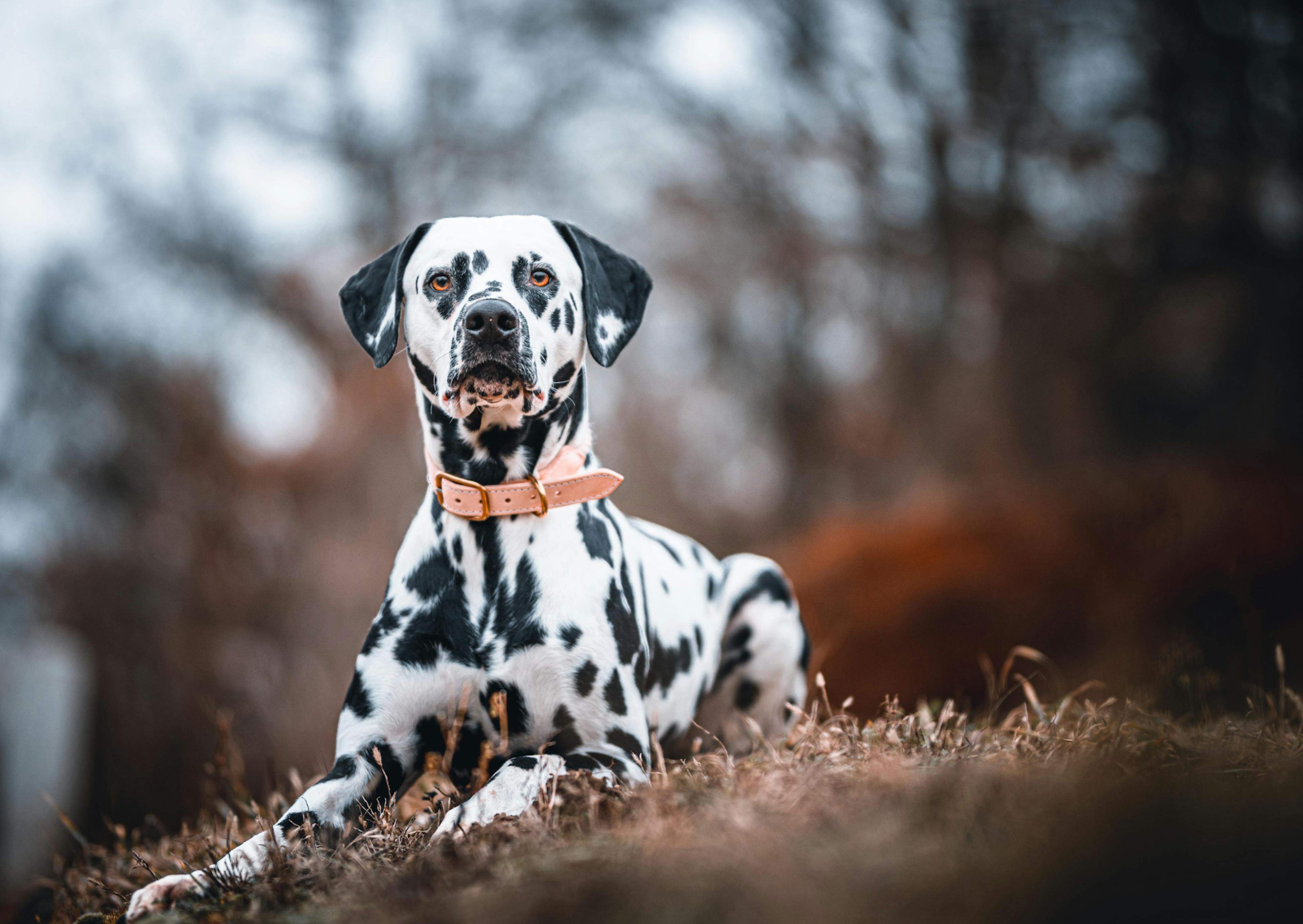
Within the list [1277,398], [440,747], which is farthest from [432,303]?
[1277,398]

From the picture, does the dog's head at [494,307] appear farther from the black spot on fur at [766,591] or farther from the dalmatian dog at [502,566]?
the black spot on fur at [766,591]

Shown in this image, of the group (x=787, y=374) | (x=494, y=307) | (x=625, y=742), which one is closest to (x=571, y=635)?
(x=625, y=742)

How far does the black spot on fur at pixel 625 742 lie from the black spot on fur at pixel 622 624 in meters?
0.22

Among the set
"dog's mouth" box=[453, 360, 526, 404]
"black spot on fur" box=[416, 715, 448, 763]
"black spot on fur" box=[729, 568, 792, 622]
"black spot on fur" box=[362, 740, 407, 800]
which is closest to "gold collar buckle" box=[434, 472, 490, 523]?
"dog's mouth" box=[453, 360, 526, 404]

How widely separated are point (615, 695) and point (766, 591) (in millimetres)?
1475

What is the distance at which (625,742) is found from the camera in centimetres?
286

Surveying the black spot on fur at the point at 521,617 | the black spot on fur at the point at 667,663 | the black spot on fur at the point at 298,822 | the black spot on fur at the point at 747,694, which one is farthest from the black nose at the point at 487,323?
the black spot on fur at the point at 747,694

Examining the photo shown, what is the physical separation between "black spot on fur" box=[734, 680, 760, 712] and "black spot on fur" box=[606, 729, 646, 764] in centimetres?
130

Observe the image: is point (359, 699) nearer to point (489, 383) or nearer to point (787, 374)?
point (489, 383)

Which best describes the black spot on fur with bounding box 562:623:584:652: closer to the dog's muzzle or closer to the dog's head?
the dog's head

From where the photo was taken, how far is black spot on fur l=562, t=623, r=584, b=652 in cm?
285

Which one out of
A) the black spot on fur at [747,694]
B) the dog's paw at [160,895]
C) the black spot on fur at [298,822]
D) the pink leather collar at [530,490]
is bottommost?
the black spot on fur at [747,694]

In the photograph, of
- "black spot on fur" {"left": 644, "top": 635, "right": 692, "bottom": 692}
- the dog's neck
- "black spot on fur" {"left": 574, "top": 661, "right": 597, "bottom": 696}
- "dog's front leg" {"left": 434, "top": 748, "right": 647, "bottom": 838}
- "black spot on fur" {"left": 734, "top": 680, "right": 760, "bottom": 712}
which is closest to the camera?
"dog's front leg" {"left": 434, "top": 748, "right": 647, "bottom": 838}

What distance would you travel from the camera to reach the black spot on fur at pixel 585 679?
283cm
